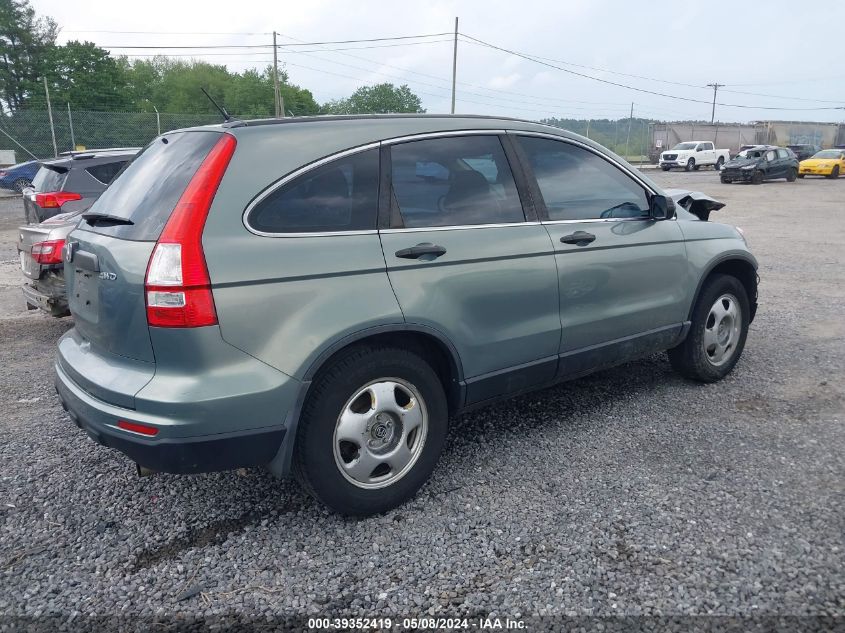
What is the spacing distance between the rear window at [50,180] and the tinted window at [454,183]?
5.27m

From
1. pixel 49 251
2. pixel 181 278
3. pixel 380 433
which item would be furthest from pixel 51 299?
pixel 380 433

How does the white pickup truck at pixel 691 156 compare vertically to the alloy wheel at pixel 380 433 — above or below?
above

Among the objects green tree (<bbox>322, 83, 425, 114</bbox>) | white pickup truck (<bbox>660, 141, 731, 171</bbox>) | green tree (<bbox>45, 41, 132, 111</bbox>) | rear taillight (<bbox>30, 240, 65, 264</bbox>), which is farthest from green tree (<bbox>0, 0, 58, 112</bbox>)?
rear taillight (<bbox>30, 240, 65, 264</bbox>)

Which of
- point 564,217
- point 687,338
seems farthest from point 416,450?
point 687,338

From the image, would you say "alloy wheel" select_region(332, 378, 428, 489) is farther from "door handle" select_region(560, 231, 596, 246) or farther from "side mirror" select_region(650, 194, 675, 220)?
"side mirror" select_region(650, 194, 675, 220)

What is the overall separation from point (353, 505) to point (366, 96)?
71494 millimetres

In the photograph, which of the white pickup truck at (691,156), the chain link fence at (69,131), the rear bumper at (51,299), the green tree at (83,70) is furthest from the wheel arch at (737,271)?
the green tree at (83,70)

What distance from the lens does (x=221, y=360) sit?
2.54 metres

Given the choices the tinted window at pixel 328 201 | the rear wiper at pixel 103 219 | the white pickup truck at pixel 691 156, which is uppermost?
the white pickup truck at pixel 691 156

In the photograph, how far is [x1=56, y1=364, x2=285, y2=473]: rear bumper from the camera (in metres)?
2.54

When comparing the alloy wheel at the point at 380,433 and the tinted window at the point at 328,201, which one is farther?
the alloy wheel at the point at 380,433

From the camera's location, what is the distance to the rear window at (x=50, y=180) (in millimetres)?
6930

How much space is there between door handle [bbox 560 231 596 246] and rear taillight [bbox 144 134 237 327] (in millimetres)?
1964

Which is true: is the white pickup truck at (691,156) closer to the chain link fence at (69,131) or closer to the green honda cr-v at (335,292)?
the chain link fence at (69,131)
